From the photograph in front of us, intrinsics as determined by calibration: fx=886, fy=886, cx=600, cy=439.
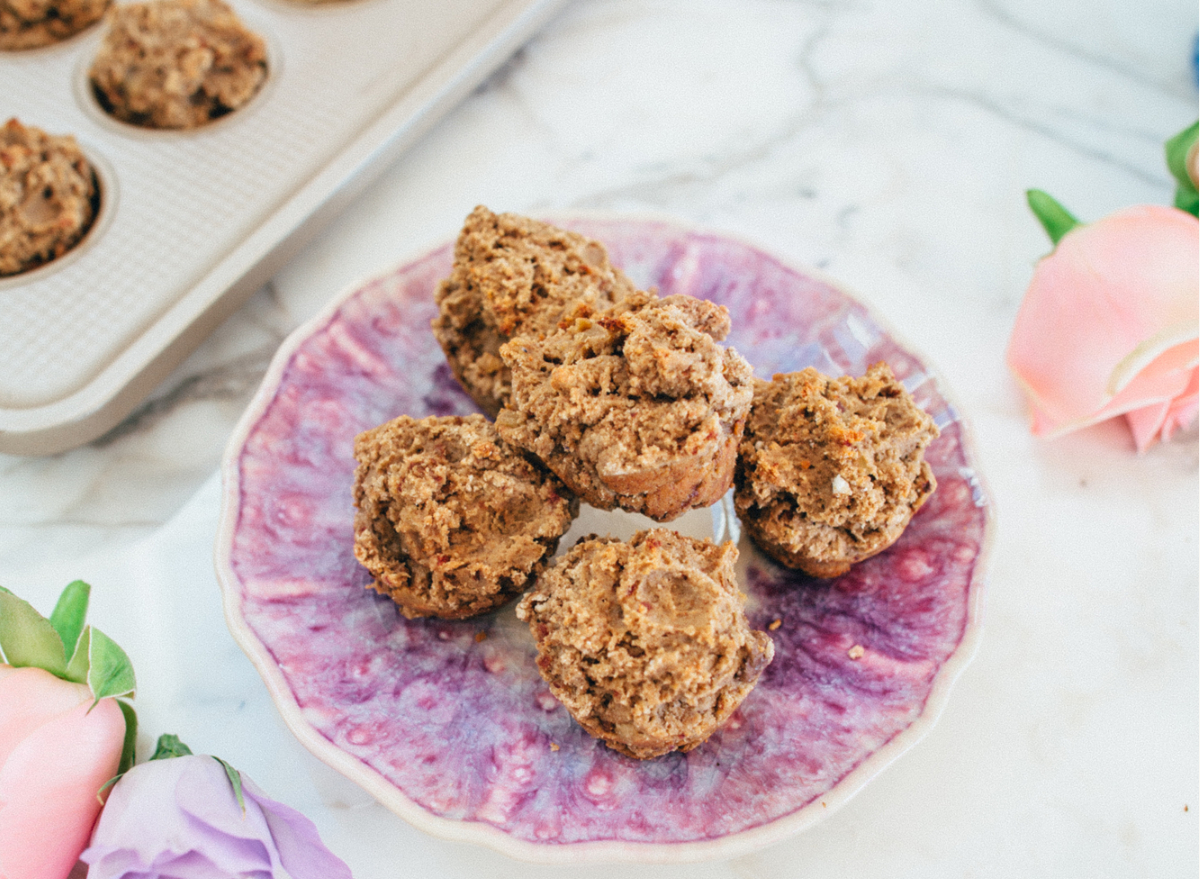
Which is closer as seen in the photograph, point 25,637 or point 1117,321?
point 25,637

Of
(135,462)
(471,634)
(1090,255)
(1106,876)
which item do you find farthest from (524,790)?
(1090,255)

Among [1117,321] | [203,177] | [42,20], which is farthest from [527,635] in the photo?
[42,20]

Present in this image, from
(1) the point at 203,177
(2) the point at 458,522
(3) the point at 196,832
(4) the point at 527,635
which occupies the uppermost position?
(1) the point at 203,177

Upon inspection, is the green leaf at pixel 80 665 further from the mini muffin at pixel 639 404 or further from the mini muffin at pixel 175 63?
the mini muffin at pixel 175 63

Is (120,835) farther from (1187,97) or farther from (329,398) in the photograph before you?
(1187,97)

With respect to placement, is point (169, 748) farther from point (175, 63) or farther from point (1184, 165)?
point (1184, 165)

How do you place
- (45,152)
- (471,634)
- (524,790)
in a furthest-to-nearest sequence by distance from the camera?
(45,152) → (471,634) → (524,790)

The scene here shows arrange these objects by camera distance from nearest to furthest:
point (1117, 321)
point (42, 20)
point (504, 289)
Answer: point (504, 289) → point (1117, 321) → point (42, 20)
